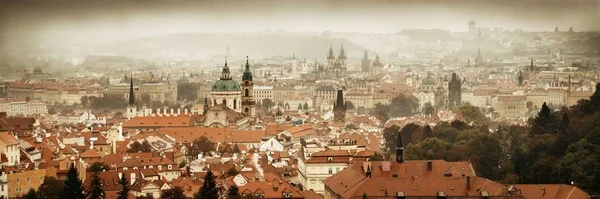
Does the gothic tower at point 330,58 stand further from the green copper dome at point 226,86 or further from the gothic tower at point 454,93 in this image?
the green copper dome at point 226,86

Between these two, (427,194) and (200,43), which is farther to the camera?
(200,43)

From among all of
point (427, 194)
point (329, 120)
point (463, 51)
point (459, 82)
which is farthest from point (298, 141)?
point (463, 51)

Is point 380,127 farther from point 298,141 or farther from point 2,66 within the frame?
point 2,66

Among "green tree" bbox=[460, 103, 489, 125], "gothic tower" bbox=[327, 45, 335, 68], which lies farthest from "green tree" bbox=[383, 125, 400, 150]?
"gothic tower" bbox=[327, 45, 335, 68]

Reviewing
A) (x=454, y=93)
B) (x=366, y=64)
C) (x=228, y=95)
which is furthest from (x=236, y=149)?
(x=366, y=64)

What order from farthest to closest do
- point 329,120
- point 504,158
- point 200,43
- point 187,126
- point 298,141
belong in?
point 200,43 < point 329,120 < point 187,126 < point 298,141 < point 504,158

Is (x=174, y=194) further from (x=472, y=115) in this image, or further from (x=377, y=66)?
(x=377, y=66)
